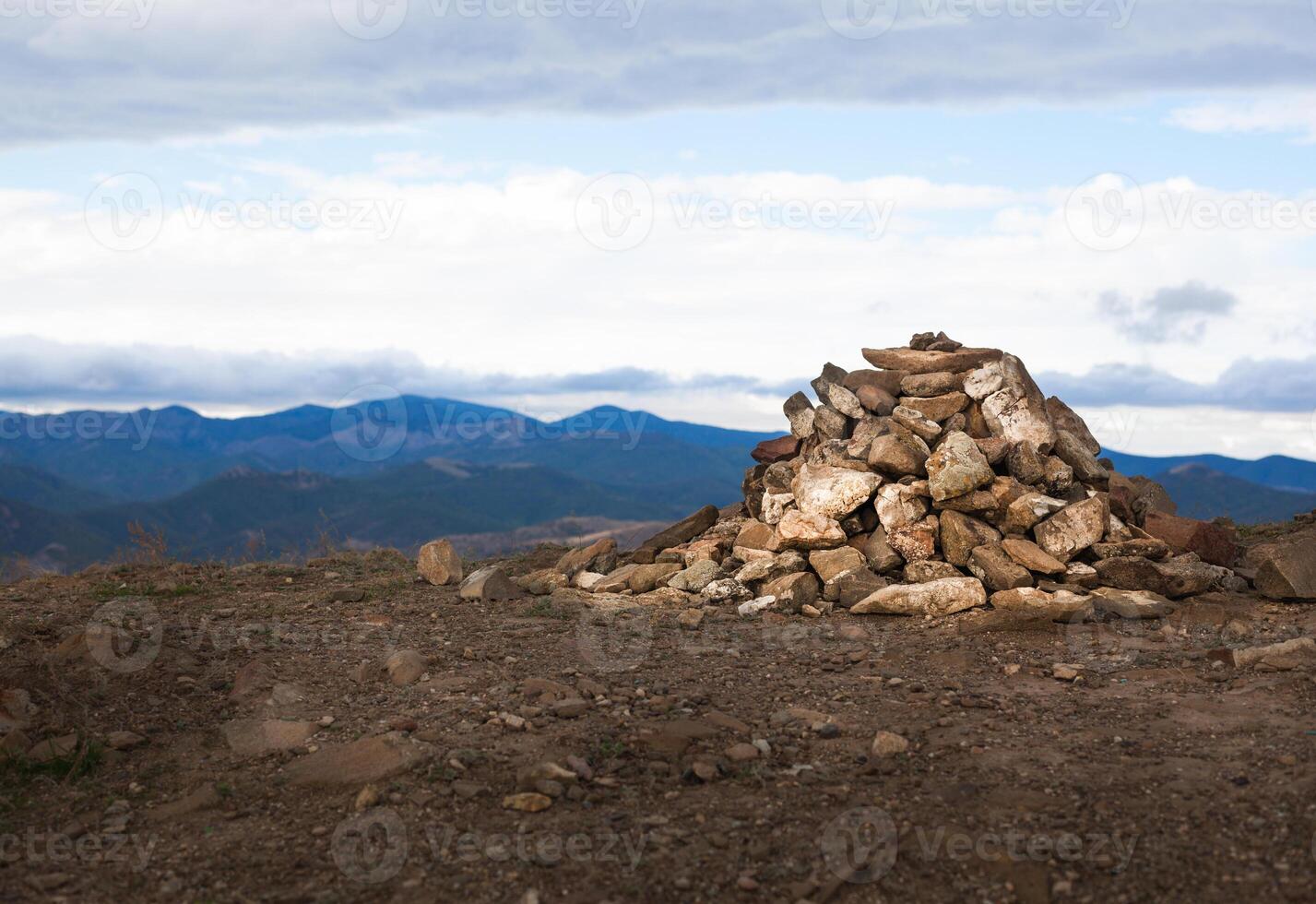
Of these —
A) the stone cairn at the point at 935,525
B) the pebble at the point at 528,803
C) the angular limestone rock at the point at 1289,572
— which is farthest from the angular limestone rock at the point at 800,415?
the pebble at the point at 528,803

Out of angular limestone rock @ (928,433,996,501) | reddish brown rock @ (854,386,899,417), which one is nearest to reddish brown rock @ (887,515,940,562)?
angular limestone rock @ (928,433,996,501)

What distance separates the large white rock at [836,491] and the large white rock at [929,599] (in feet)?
4.08

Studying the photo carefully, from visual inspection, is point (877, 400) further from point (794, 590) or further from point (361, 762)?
point (361, 762)

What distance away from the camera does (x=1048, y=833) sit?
4.91 meters

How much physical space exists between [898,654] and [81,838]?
233 inches

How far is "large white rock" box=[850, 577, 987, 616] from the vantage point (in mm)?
9398

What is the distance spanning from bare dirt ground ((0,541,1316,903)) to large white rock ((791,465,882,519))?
1707 mm

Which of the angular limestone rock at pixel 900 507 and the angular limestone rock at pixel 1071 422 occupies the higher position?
the angular limestone rock at pixel 1071 422

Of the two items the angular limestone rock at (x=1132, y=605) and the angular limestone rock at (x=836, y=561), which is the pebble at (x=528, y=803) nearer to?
the angular limestone rock at (x=836, y=561)

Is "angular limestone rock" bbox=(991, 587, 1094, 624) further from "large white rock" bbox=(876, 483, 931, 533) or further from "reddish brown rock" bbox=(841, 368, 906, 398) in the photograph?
"reddish brown rock" bbox=(841, 368, 906, 398)

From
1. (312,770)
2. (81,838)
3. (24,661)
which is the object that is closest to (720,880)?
(312,770)

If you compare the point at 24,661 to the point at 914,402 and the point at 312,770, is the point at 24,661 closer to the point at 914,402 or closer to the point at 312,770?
the point at 312,770

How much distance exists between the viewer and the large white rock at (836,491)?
10.6 metres

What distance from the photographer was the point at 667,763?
5887mm
